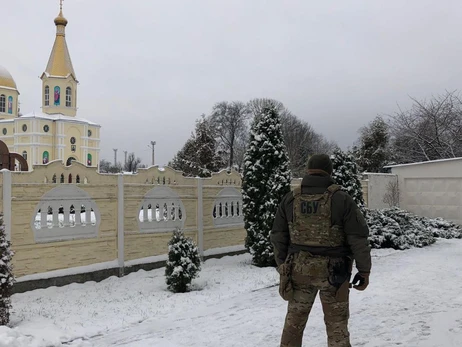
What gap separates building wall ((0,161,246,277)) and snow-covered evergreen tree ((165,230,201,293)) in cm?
162

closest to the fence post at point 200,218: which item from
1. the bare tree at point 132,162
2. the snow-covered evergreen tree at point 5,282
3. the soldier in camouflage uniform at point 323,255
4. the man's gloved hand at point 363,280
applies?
the snow-covered evergreen tree at point 5,282

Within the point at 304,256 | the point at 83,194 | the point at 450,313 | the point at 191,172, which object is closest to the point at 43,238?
the point at 83,194

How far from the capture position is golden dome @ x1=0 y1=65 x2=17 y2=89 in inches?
2435

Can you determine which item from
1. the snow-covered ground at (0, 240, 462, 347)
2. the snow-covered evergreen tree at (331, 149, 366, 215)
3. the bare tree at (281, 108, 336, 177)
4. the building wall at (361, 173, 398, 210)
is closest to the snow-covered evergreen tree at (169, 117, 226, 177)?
the bare tree at (281, 108, 336, 177)

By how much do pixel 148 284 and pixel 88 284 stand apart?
1.09 metres

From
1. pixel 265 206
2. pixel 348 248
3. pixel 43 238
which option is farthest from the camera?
pixel 265 206

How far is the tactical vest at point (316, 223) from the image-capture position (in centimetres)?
396

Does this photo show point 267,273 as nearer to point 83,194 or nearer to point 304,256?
point 83,194

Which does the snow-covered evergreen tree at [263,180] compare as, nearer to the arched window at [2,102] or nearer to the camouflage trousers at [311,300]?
the camouflage trousers at [311,300]

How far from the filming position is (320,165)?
419 centimetres

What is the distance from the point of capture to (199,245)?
1062 cm

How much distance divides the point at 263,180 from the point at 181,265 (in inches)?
125

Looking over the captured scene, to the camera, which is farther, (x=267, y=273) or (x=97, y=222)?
(x=267, y=273)

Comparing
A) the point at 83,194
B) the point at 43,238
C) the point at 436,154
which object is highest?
the point at 436,154
